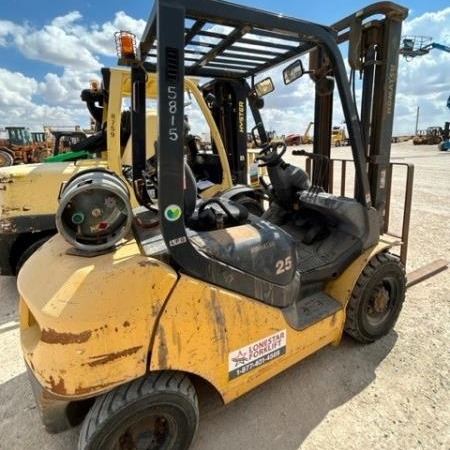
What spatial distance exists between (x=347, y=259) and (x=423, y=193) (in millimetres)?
8213

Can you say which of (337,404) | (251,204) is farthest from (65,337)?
(251,204)

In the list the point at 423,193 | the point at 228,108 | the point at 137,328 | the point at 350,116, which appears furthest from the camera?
the point at 423,193

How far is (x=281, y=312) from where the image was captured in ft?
7.04

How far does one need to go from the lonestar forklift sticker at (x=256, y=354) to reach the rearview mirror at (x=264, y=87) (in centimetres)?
244

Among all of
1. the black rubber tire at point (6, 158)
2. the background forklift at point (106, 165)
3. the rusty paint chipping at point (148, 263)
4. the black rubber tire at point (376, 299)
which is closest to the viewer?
the rusty paint chipping at point (148, 263)

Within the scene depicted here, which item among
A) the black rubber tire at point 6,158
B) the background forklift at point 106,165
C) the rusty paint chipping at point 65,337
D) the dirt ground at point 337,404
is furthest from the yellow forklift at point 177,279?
the black rubber tire at point 6,158

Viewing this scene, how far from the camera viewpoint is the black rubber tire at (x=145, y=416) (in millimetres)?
1651

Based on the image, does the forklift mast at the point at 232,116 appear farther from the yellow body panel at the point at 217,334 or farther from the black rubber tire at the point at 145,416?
the black rubber tire at the point at 145,416

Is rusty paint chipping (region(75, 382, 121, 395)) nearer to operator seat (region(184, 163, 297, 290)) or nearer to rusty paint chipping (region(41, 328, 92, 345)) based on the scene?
rusty paint chipping (region(41, 328, 92, 345))

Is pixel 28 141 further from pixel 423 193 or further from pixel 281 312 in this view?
pixel 281 312

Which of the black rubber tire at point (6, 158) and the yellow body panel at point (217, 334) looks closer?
the yellow body panel at point (217, 334)

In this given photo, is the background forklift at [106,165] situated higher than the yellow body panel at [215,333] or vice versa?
the background forklift at [106,165]

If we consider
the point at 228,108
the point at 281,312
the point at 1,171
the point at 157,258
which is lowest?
the point at 281,312

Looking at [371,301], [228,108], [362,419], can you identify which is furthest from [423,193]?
[362,419]
